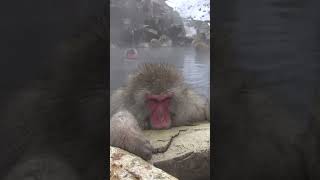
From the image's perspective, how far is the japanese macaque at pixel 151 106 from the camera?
164 cm

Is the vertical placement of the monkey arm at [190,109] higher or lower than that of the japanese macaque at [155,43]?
lower

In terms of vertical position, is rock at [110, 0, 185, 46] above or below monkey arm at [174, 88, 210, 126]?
above

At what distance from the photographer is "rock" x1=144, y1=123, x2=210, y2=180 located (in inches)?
69.5

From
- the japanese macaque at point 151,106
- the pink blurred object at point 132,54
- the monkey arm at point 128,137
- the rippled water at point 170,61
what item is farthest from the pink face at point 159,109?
the pink blurred object at point 132,54

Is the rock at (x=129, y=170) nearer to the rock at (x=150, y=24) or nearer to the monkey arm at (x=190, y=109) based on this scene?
the rock at (x=150, y=24)

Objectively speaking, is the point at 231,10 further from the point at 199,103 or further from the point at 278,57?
the point at 199,103

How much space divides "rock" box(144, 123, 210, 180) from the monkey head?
0.29 feet
